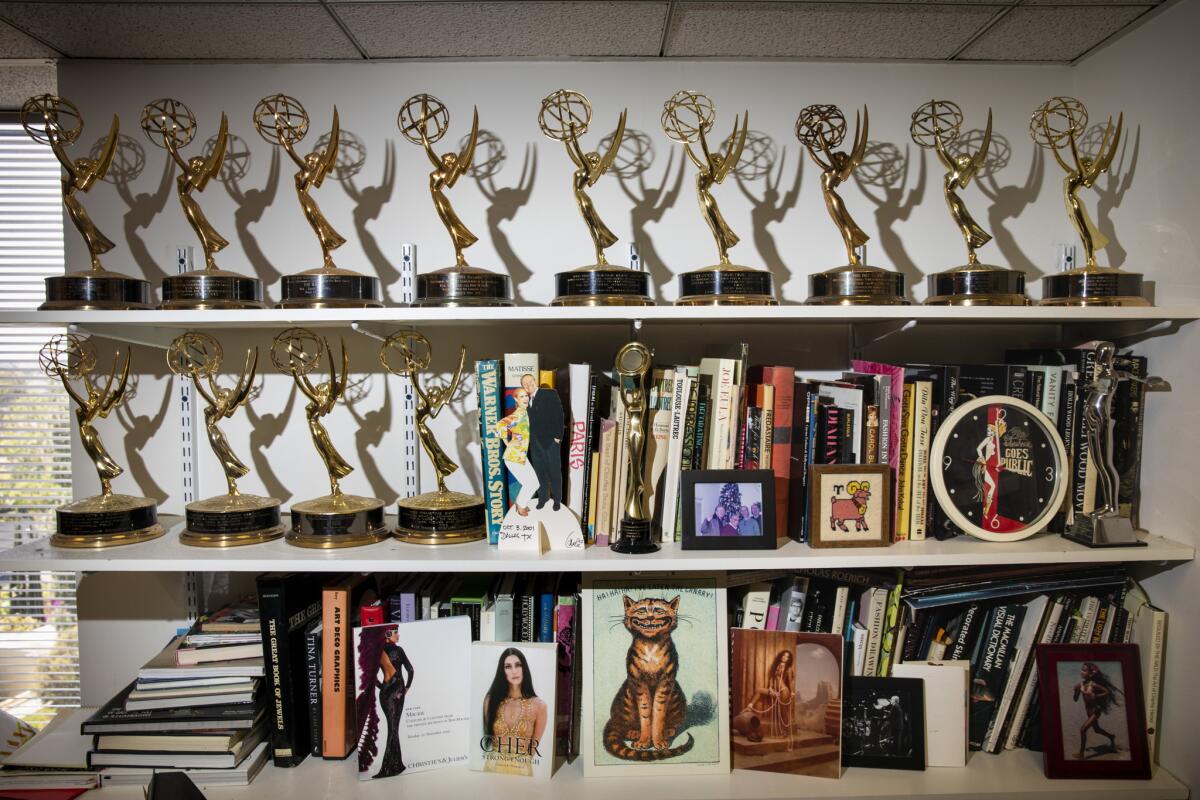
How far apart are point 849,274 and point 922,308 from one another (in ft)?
0.43

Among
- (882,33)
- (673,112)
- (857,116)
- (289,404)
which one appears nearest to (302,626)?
(289,404)

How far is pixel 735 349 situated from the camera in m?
1.34

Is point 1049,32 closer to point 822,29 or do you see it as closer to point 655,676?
point 822,29

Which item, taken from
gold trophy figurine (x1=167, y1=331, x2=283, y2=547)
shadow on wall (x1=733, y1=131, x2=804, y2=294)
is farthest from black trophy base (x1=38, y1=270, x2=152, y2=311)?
shadow on wall (x1=733, y1=131, x2=804, y2=294)

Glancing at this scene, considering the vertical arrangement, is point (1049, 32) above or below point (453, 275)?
above

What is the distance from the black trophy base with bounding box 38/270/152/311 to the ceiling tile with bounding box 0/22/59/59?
483mm

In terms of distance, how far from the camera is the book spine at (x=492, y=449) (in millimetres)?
1299

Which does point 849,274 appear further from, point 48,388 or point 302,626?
point 48,388

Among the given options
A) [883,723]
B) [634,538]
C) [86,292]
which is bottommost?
[883,723]

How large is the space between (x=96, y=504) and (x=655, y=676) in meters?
1.02

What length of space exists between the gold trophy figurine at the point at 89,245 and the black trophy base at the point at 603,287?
2.41ft

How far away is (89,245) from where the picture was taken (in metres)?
1.34

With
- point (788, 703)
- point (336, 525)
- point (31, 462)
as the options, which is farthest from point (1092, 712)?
point (31, 462)

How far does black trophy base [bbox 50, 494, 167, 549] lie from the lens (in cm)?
130
